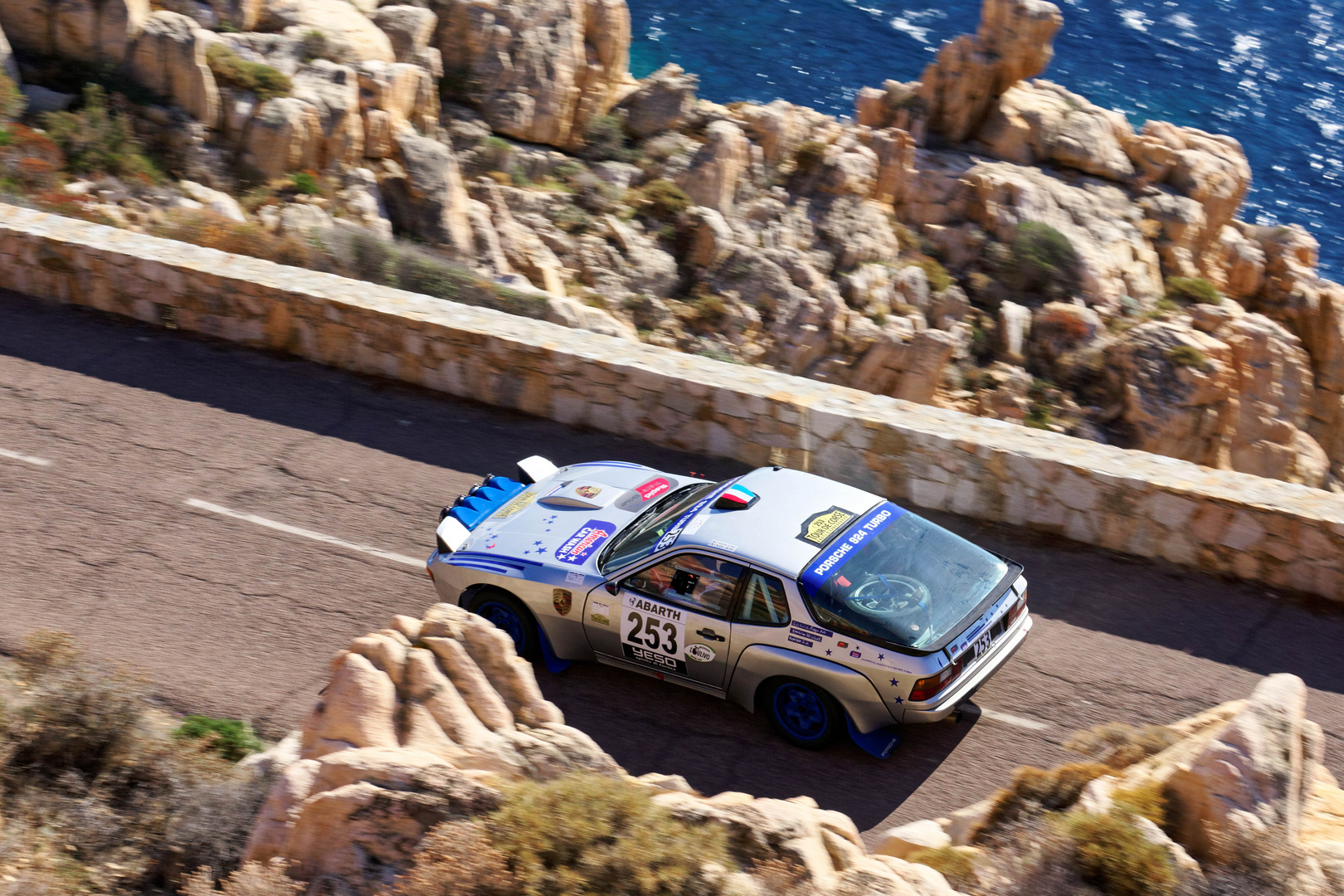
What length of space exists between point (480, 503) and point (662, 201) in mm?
20615

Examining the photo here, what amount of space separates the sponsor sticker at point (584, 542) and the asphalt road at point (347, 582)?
88cm

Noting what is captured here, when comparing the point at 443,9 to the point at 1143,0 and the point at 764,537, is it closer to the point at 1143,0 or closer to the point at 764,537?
the point at 764,537

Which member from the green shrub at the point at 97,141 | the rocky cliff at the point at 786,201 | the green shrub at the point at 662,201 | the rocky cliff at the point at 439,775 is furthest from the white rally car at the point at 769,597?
the green shrub at the point at 662,201

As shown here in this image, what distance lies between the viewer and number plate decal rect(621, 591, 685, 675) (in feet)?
23.7

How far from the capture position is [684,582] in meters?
7.18

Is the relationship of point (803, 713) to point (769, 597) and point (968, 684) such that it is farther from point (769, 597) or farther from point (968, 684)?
point (968, 684)

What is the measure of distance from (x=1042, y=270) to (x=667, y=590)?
23641mm

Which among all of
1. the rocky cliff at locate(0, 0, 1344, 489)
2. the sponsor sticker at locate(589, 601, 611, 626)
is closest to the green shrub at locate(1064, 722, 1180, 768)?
the sponsor sticker at locate(589, 601, 611, 626)

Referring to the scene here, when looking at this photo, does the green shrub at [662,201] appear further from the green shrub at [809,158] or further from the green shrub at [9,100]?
the green shrub at [9,100]

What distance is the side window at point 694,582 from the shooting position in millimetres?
7078

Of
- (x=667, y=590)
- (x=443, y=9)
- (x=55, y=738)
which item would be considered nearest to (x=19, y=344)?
(x=55, y=738)

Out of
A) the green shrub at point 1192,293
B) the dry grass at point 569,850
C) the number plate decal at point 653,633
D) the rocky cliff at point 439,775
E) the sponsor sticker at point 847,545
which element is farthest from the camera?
the green shrub at point 1192,293

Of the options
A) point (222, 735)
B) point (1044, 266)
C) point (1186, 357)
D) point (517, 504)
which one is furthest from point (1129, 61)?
point (222, 735)

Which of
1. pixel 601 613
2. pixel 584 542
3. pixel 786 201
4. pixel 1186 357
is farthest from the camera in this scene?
pixel 786 201
